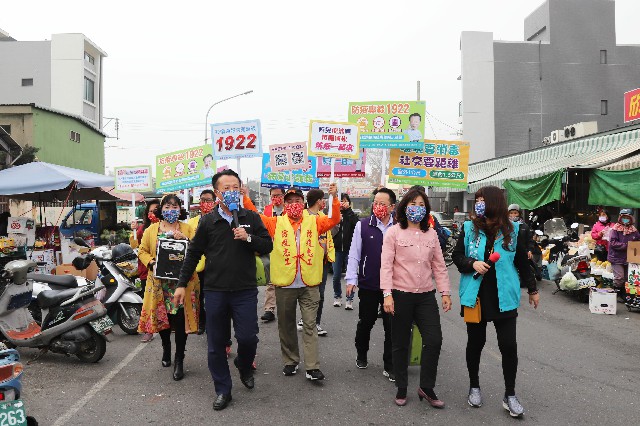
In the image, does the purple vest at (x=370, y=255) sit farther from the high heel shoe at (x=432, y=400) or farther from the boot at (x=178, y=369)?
the boot at (x=178, y=369)

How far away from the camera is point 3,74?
129 ft

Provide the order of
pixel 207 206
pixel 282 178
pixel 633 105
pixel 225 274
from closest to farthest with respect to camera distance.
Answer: pixel 225 274 < pixel 207 206 < pixel 282 178 < pixel 633 105

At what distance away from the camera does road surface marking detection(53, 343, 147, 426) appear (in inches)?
176

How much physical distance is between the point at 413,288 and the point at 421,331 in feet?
1.24

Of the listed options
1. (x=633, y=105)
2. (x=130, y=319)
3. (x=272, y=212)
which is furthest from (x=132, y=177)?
(x=633, y=105)

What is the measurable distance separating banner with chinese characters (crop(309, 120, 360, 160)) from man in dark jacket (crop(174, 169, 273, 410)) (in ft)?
13.7

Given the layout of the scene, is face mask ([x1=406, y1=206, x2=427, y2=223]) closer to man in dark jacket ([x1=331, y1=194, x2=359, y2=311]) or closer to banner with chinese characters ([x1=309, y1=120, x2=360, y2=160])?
man in dark jacket ([x1=331, y1=194, x2=359, y2=311])

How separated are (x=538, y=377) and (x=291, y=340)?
2.52 metres

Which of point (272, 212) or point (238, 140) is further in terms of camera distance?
point (238, 140)

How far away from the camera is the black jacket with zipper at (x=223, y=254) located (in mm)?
4754

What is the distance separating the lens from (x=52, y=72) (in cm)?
3891

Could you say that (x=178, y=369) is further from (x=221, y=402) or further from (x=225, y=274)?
(x=225, y=274)

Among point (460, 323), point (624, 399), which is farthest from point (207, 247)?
point (460, 323)

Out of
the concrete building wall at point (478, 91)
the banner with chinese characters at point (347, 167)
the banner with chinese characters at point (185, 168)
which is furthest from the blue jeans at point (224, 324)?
the concrete building wall at point (478, 91)
